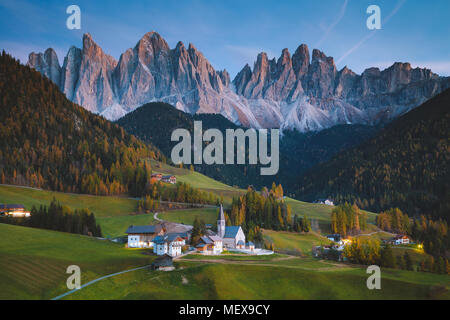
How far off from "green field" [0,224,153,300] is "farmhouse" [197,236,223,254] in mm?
12275

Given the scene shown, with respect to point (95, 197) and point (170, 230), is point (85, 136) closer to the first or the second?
point (95, 197)

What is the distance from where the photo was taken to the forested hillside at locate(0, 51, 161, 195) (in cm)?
15288

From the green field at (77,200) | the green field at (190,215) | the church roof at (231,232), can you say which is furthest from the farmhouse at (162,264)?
the green field at (77,200)

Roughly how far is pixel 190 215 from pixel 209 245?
43.3 m

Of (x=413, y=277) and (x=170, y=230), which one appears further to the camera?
(x=170, y=230)

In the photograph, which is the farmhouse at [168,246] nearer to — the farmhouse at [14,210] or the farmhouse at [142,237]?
the farmhouse at [142,237]

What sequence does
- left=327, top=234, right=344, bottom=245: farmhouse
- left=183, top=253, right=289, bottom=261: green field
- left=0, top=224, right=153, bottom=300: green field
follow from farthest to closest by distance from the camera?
left=327, top=234, right=344, bottom=245: farmhouse < left=183, top=253, right=289, bottom=261: green field < left=0, top=224, right=153, bottom=300: green field

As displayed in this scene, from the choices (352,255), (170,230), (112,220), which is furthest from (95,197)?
(352,255)

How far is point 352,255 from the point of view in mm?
84688

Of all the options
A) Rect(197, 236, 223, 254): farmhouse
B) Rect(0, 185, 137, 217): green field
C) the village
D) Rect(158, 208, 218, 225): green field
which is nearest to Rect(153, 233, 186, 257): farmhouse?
the village

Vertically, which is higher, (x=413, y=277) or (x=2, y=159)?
(x=2, y=159)

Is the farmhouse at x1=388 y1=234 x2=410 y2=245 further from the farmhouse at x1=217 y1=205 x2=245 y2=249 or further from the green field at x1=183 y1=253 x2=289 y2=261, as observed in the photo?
the green field at x1=183 y1=253 x2=289 y2=261

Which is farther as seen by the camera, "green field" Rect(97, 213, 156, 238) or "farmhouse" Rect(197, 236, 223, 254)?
"green field" Rect(97, 213, 156, 238)
